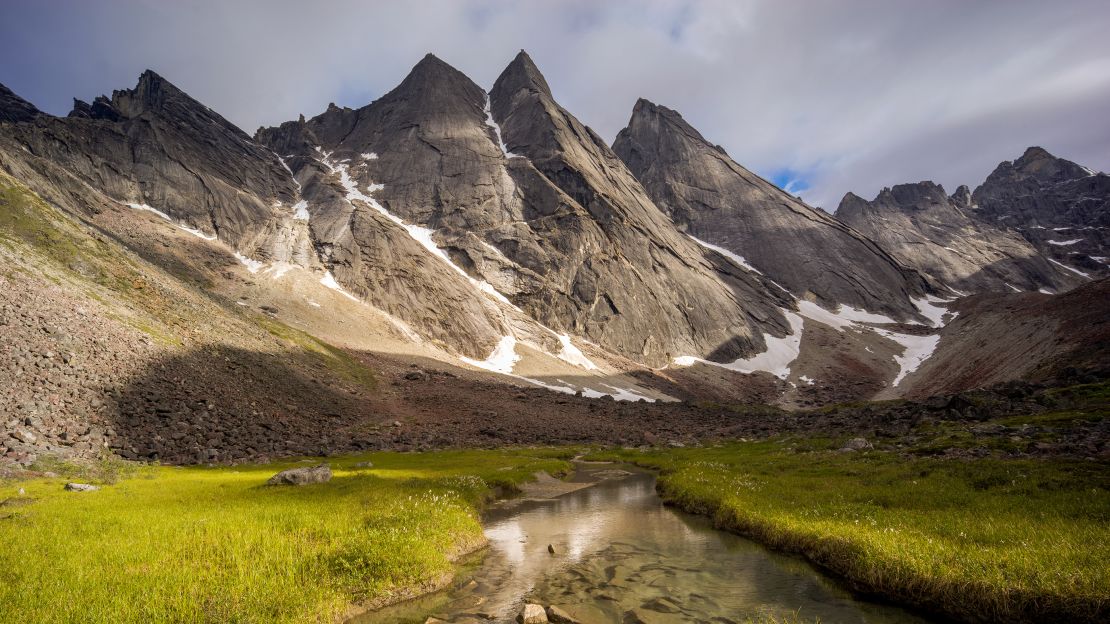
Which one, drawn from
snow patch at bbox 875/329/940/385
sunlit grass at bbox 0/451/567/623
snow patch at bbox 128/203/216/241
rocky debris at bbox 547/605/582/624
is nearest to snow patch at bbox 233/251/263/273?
snow patch at bbox 128/203/216/241

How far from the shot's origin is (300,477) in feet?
93.9

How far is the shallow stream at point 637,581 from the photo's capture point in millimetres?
13188

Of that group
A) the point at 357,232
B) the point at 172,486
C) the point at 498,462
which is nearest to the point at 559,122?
the point at 357,232

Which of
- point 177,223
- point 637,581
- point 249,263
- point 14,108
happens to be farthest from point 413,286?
point 14,108

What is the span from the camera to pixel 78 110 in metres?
160

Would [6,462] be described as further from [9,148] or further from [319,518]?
[9,148]

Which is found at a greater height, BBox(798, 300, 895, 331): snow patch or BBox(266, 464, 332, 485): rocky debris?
BBox(798, 300, 895, 331): snow patch

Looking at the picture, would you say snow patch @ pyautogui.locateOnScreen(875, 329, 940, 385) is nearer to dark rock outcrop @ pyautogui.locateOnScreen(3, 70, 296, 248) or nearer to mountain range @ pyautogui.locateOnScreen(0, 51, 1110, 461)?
mountain range @ pyautogui.locateOnScreen(0, 51, 1110, 461)

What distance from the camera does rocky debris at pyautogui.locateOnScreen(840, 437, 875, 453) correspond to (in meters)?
36.9

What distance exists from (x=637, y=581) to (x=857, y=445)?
100 feet

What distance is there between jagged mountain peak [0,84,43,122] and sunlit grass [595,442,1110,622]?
663 ft

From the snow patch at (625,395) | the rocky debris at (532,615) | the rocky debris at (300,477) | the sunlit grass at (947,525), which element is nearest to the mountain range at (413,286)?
the snow patch at (625,395)

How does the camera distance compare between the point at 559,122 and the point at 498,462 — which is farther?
the point at 559,122

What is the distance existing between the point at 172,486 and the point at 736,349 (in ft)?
451
